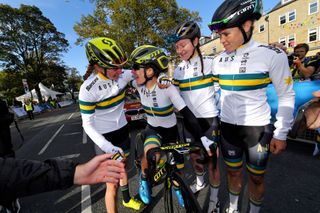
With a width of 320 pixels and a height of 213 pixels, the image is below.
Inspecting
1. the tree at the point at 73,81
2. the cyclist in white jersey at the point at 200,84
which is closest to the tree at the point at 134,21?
the cyclist in white jersey at the point at 200,84

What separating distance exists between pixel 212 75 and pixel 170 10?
52.9ft

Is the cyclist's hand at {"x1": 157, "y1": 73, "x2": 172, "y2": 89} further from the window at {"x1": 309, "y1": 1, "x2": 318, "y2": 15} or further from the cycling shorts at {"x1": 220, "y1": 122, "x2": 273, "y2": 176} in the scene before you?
the window at {"x1": 309, "y1": 1, "x2": 318, "y2": 15}

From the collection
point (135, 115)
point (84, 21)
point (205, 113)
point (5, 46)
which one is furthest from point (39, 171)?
point (5, 46)

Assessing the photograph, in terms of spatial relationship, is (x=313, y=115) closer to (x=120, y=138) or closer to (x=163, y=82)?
(x=163, y=82)

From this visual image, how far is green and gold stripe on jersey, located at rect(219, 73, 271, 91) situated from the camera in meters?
1.90

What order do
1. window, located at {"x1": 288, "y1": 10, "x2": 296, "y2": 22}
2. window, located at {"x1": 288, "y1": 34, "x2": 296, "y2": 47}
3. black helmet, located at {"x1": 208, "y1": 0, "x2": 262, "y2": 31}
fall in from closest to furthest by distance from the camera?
black helmet, located at {"x1": 208, "y1": 0, "x2": 262, "y2": 31} < window, located at {"x1": 288, "y1": 10, "x2": 296, "y2": 22} < window, located at {"x1": 288, "y1": 34, "x2": 296, "y2": 47}

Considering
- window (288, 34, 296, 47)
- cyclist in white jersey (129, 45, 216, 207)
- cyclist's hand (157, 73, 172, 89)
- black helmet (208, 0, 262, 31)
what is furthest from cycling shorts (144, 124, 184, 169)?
window (288, 34, 296, 47)

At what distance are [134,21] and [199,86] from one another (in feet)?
50.6

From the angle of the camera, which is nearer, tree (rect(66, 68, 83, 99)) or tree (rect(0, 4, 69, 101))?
tree (rect(0, 4, 69, 101))

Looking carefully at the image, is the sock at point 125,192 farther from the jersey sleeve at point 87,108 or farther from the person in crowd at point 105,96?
the jersey sleeve at point 87,108

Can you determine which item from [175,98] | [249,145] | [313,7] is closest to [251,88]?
[249,145]

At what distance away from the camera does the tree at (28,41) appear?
29.3m

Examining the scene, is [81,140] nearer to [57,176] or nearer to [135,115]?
[135,115]

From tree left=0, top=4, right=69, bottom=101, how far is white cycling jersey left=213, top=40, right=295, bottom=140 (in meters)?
38.3
